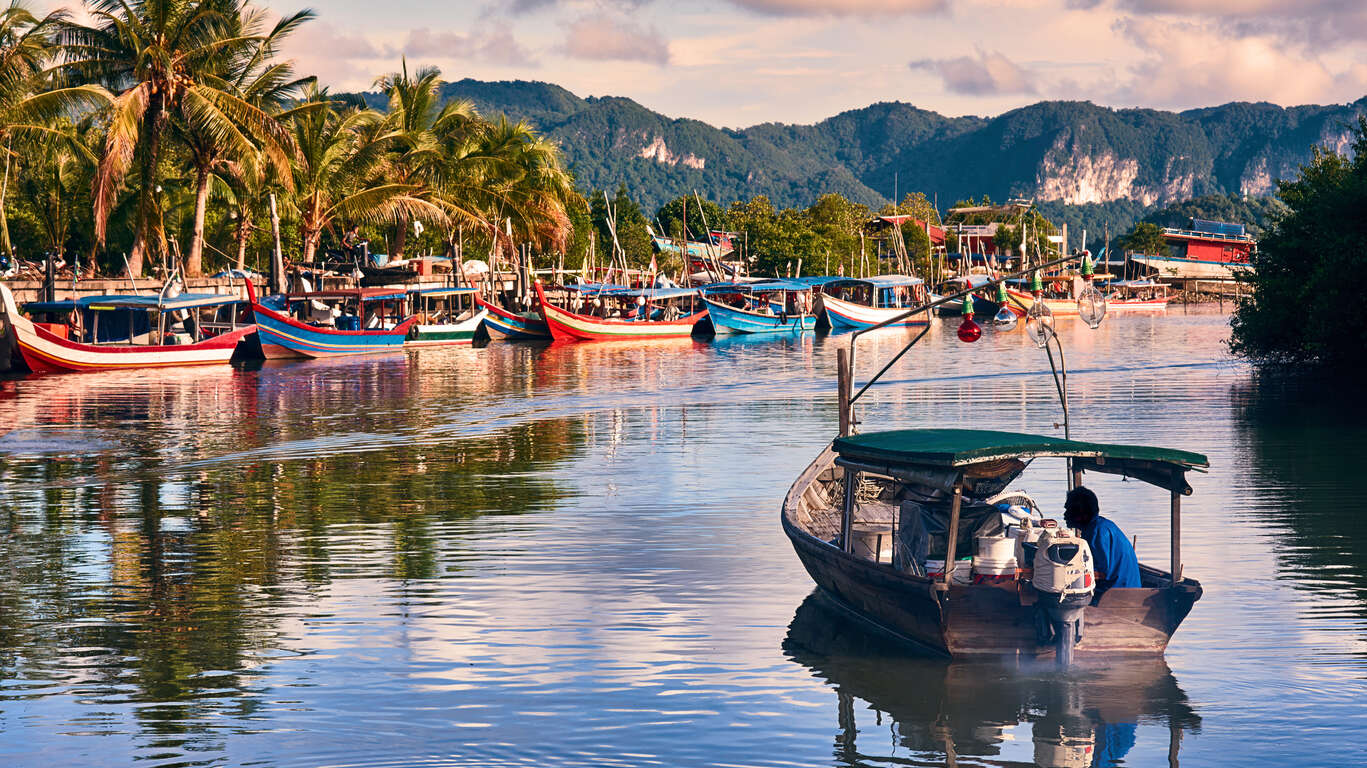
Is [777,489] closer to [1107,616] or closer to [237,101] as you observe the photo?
[1107,616]

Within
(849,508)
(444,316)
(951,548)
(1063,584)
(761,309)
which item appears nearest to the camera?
(1063,584)

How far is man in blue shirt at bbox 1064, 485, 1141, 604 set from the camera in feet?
37.5

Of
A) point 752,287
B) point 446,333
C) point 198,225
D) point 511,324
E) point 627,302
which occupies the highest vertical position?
point 198,225

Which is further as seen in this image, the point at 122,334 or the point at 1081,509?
the point at 122,334

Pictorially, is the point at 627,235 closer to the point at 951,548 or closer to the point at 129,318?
the point at 129,318

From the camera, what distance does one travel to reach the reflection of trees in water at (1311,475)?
608 inches

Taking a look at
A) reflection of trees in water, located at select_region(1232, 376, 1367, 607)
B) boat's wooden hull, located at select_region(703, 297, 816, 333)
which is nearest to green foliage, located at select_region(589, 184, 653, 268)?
boat's wooden hull, located at select_region(703, 297, 816, 333)

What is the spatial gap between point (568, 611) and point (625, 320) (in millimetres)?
56975

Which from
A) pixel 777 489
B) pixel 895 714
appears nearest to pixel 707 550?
pixel 777 489

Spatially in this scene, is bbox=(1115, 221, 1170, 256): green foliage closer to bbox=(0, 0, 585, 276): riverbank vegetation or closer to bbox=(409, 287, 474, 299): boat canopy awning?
bbox=(0, 0, 585, 276): riverbank vegetation

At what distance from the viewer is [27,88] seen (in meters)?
43.8

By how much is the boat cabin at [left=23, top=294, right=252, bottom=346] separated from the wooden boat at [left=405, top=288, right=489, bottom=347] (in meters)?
11.4

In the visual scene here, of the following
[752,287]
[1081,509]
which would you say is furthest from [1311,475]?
[752,287]

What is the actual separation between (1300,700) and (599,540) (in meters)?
8.87
